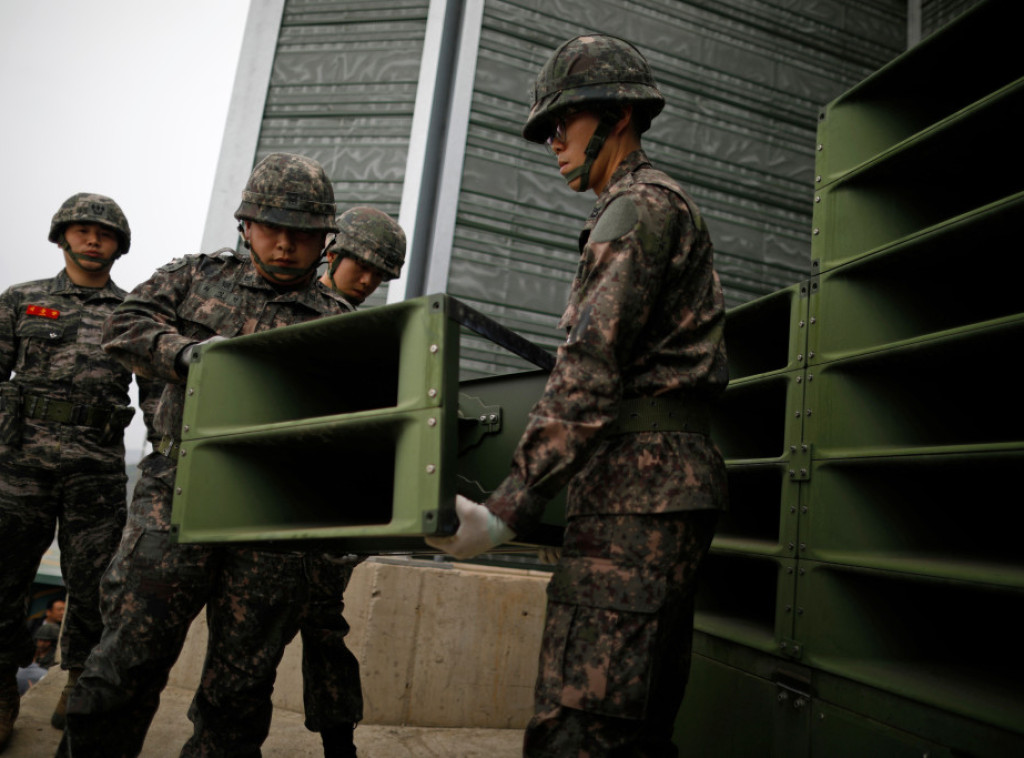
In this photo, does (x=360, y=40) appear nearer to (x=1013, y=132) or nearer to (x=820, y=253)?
(x=820, y=253)

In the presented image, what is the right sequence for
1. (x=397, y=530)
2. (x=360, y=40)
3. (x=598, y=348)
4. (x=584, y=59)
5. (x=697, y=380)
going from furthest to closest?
1. (x=360, y=40)
2. (x=584, y=59)
3. (x=697, y=380)
4. (x=598, y=348)
5. (x=397, y=530)

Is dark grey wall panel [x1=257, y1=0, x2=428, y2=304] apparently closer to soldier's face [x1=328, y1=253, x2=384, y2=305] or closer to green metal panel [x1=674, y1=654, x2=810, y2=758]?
soldier's face [x1=328, y1=253, x2=384, y2=305]

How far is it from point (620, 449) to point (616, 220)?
53cm

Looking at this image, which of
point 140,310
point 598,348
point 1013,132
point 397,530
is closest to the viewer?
point 397,530

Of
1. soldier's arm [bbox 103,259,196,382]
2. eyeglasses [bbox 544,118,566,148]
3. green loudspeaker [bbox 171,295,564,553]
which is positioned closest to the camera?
green loudspeaker [bbox 171,295,564,553]

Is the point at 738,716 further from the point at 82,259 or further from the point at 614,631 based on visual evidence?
the point at 82,259

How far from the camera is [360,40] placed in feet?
18.8

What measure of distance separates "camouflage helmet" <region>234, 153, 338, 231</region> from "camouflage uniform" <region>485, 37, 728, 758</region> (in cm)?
94

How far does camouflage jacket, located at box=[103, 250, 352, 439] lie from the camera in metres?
Answer: 2.40

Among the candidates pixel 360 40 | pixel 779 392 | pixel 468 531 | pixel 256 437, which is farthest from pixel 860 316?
pixel 360 40

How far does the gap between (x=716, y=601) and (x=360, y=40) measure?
4.55 meters

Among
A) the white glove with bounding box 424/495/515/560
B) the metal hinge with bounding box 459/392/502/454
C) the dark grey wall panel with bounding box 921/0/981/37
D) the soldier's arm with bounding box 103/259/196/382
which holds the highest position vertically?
the dark grey wall panel with bounding box 921/0/981/37

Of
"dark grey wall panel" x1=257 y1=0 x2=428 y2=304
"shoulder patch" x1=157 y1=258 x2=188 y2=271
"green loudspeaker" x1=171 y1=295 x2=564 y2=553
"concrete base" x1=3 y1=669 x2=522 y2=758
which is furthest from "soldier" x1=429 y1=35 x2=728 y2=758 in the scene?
"dark grey wall panel" x1=257 y1=0 x2=428 y2=304

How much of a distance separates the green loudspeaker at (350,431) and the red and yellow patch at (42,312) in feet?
7.59
